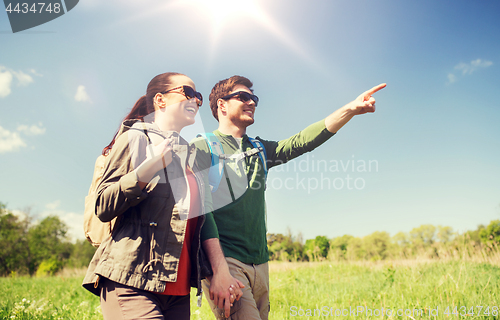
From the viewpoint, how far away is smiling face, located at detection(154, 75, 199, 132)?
1.95m

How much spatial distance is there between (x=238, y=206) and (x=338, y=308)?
3.04 meters

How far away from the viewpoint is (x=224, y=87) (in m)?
3.16

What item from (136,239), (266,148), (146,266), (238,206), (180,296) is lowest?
(180,296)

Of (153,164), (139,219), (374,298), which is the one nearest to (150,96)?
(153,164)

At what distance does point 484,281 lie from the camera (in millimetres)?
5020

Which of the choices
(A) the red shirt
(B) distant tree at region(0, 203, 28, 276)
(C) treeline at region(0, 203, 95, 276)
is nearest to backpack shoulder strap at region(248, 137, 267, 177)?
(A) the red shirt

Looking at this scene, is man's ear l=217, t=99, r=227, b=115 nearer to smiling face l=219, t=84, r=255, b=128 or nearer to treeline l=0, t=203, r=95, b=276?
smiling face l=219, t=84, r=255, b=128

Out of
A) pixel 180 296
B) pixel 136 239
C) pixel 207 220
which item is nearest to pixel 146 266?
pixel 136 239

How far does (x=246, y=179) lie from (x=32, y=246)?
56154mm

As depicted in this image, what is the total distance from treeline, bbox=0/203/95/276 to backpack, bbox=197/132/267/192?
45.0 m

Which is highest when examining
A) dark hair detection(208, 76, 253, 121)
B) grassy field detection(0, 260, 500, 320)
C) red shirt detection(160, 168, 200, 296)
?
dark hair detection(208, 76, 253, 121)

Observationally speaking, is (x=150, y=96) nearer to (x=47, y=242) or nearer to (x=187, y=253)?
(x=187, y=253)

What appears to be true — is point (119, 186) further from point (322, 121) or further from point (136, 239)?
point (322, 121)

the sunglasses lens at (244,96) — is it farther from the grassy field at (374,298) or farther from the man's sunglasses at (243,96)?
→ the grassy field at (374,298)
